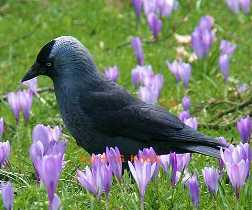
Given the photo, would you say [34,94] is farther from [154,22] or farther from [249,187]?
[249,187]

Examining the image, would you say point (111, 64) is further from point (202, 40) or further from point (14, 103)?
point (14, 103)

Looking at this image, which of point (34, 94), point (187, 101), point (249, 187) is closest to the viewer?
point (249, 187)

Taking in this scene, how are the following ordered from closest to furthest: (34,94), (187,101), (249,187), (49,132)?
(249,187), (49,132), (187,101), (34,94)

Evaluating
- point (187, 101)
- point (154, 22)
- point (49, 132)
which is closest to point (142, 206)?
point (49, 132)

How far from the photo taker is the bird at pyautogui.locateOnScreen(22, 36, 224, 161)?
5.79 metres

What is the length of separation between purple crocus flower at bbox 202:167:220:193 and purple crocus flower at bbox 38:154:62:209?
0.91 metres

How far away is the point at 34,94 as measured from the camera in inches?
315

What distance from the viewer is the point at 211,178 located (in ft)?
15.5

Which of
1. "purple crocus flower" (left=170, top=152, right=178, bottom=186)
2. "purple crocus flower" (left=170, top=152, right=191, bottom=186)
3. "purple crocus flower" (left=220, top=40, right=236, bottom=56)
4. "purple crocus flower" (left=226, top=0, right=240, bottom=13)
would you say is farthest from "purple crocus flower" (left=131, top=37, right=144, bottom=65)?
"purple crocus flower" (left=170, top=152, right=178, bottom=186)

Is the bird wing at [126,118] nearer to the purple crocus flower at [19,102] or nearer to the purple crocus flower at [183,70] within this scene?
the purple crocus flower at [19,102]

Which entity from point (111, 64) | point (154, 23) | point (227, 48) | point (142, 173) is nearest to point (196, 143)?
point (142, 173)

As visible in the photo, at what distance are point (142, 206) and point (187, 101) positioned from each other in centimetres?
267

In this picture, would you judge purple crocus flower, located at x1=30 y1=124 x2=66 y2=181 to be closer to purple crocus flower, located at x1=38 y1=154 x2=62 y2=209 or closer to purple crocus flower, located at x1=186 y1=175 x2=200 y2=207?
purple crocus flower, located at x1=38 y1=154 x2=62 y2=209

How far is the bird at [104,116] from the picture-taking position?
5.79 meters
